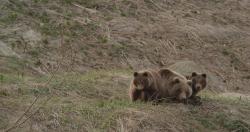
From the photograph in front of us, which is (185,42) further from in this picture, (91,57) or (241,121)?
(241,121)

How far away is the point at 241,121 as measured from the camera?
11.2 m

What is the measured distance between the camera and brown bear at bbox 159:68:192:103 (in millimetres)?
11273

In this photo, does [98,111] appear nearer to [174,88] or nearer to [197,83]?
[174,88]

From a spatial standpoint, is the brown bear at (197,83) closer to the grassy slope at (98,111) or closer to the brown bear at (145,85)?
the grassy slope at (98,111)

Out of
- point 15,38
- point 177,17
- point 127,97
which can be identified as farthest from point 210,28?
point 127,97

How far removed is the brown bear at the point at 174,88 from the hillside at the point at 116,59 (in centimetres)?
30

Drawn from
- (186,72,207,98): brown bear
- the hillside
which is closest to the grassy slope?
the hillside

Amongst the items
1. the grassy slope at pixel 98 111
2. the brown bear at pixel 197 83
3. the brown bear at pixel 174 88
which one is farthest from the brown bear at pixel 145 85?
the brown bear at pixel 197 83

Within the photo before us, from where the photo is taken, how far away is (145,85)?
1103cm

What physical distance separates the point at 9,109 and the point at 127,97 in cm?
314

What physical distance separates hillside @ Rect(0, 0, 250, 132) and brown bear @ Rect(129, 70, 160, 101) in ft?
1.01

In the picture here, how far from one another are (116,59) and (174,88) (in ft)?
19.9

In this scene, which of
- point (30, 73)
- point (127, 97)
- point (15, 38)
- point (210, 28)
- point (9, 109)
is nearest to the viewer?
point (9, 109)

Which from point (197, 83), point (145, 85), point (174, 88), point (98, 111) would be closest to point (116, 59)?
point (197, 83)
